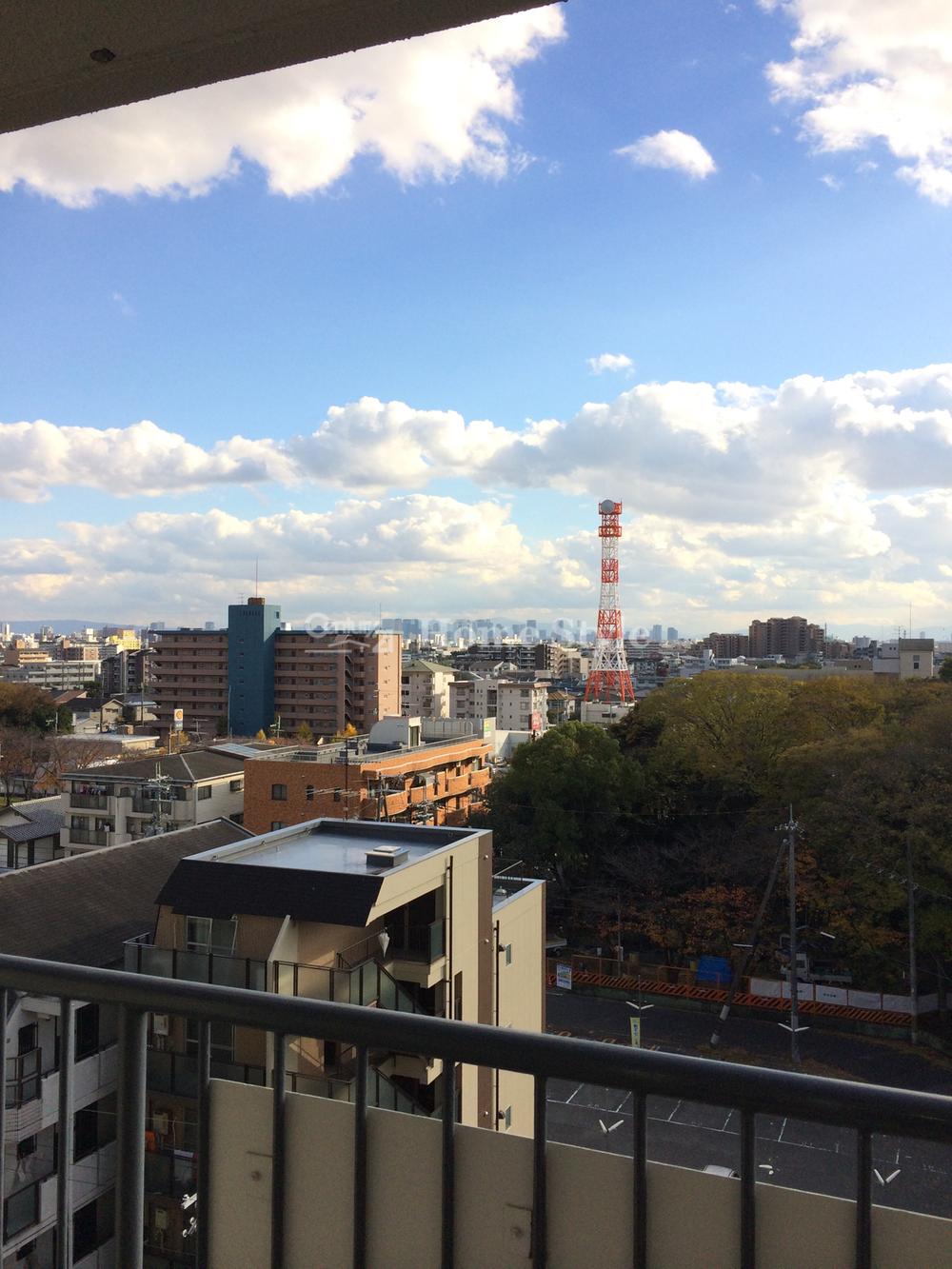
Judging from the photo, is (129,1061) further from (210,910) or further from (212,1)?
(210,910)

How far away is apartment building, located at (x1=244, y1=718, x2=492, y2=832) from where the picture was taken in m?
10.6

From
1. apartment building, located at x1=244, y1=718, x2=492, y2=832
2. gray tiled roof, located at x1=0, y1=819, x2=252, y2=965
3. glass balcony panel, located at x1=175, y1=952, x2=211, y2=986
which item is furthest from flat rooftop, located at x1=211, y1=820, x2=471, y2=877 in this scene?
apartment building, located at x1=244, y1=718, x2=492, y2=832

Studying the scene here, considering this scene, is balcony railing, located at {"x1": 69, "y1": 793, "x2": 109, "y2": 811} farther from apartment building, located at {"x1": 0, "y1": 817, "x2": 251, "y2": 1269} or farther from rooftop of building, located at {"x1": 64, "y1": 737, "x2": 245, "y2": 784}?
apartment building, located at {"x1": 0, "y1": 817, "x2": 251, "y2": 1269}

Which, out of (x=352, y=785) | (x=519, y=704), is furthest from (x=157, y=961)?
(x=519, y=704)

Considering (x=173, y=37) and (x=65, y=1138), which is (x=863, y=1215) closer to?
(x=65, y=1138)

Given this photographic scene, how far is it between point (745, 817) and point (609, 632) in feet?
57.6

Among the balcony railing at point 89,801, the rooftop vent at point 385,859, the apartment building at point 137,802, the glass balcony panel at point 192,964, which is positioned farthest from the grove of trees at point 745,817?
the glass balcony panel at point 192,964

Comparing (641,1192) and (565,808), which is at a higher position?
(641,1192)

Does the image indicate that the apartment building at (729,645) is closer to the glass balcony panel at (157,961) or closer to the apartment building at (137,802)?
the apartment building at (137,802)

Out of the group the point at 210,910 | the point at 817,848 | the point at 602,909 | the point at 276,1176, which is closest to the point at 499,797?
the point at 602,909

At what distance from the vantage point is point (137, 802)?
11016 mm

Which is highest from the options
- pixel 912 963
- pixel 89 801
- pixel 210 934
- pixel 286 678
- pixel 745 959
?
pixel 286 678

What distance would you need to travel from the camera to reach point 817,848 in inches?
366

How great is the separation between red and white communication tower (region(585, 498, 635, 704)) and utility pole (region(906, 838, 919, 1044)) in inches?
742
